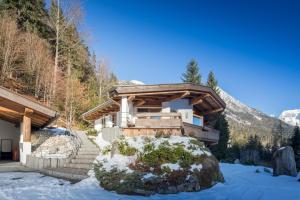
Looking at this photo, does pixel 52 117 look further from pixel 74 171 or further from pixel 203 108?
pixel 203 108

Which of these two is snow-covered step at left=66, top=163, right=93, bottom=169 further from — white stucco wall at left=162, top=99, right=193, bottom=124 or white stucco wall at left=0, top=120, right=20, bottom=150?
white stucco wall at left=0, top=120, right=20, bottom=150

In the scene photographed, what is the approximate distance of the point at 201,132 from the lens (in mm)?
19406

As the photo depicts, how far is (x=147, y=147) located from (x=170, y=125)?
308cm

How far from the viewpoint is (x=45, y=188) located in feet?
33.4

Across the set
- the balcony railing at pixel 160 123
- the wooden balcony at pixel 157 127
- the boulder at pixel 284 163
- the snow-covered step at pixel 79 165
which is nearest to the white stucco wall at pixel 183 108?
the wooden balcony at pixel 157 127

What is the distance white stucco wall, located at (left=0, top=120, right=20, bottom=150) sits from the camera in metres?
20.5

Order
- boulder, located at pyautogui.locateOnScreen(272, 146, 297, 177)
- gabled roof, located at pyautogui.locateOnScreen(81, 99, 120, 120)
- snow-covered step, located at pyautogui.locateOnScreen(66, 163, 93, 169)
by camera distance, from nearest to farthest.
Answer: snow-covered step, located at pyautogui.locateOnScreen(66, 163, 93, 169)
boulder, located at pyautogui.locateOnScreen(272, 146, 297, 177)
gabled roof, located at pyautogui.locateOnScreen(81, 99, 120, 120)

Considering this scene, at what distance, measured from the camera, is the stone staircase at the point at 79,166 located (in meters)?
12.7

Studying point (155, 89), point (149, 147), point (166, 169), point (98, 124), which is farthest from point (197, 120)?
point (98, 124)

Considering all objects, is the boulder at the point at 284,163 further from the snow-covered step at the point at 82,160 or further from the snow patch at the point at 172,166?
the snow-covered step at the point at 82,160

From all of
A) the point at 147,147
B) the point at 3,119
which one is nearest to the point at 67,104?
the point at 3,119

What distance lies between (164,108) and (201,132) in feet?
10.1

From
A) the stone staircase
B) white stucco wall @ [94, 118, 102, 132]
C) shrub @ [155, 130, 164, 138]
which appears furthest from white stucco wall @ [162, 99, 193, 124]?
white stucco wall @ [94, 118, 102, 132]

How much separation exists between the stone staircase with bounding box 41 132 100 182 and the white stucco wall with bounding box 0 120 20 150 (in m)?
6.34
